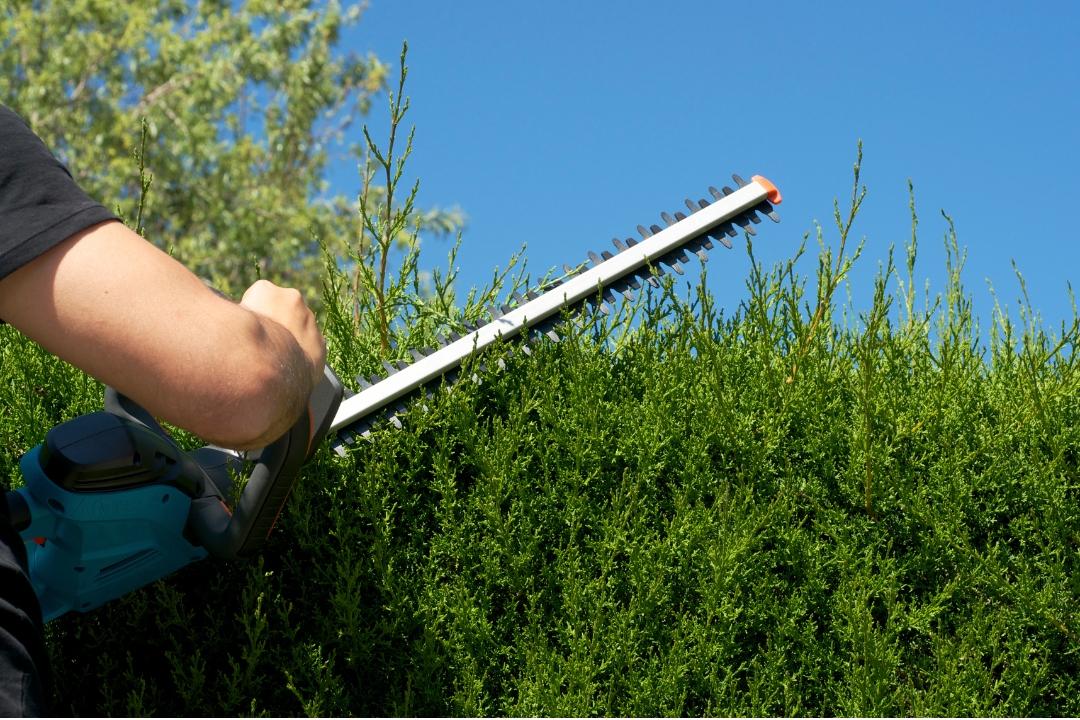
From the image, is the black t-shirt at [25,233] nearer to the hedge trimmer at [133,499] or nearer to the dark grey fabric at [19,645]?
the dark grey fabric at [19,645]

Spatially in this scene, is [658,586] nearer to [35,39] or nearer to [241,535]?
[241,535]

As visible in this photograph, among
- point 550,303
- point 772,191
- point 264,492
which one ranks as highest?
point 772,191

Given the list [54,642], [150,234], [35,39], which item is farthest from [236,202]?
[54,642]

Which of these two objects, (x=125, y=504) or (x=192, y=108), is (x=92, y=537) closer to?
(x=125, y=504)

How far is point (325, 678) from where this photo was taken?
268 cm

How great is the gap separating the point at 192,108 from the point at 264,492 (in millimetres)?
18133

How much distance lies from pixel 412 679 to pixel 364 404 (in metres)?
0.89

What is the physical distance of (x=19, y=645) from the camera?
166 cm

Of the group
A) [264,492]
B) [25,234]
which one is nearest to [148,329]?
[25,234]

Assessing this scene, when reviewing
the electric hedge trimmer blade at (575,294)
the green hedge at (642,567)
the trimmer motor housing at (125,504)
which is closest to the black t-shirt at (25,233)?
the trimmer motor housing at (125,504)

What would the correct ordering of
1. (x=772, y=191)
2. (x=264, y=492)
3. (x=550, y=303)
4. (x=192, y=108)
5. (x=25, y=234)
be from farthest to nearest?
(x=192, y=108), (x=772, y=191), (x=550, y=303), (x=264, y=492), (x=25, y=234)

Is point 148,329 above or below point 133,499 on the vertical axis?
above

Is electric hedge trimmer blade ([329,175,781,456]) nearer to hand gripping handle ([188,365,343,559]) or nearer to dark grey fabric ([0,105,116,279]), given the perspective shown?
hand gripping handle ([188,365,343,559])

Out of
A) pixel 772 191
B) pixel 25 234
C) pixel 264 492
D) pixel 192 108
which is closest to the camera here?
pixel 25 234
